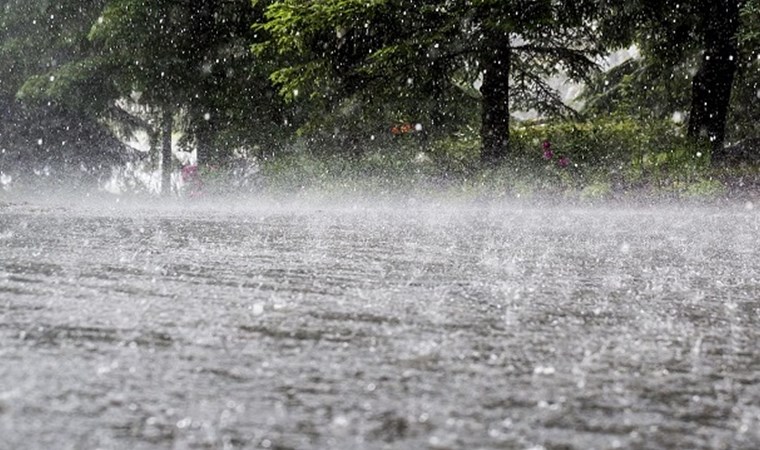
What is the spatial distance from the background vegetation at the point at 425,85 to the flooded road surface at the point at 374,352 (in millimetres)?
8818

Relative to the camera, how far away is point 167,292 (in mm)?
2814

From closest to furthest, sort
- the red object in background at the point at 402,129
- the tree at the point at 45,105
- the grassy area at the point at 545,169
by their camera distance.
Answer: the grassy area at the point at 545,169, the red object in background at the point at 402,129, the tree at the point at 45,105

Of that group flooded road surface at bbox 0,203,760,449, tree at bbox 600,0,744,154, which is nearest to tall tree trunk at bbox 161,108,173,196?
tree at bbox 600,0,744,154

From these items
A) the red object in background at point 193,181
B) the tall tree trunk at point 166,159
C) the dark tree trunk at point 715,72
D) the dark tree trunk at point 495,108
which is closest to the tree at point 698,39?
the dark tree trunk at point 715,72

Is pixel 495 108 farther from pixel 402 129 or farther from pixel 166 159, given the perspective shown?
pixel 166 159

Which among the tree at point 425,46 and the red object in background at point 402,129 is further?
the red object in background at point 402,129

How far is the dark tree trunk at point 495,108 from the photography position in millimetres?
14344

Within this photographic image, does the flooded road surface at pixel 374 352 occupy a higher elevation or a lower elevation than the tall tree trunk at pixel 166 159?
lower

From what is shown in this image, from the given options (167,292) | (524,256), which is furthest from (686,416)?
(524,256)

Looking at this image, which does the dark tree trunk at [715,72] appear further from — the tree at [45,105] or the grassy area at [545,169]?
the tree at [45,105]

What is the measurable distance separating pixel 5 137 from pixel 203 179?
9.87 metres

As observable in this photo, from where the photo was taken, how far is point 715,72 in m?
13.5

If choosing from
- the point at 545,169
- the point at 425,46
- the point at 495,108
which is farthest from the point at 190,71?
the point at 545,169

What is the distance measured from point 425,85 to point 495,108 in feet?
4.24
